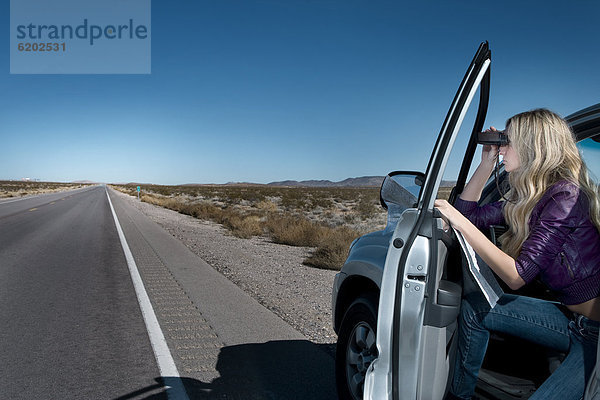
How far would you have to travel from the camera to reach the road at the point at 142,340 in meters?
3.75

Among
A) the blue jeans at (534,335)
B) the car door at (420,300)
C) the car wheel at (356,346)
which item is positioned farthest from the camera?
the car wheel at (356,346)

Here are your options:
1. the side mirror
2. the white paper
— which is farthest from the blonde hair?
the side mirror

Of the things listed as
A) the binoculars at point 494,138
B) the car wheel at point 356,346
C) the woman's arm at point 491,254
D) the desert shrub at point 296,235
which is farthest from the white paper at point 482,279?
the desert shrub at point 296,235

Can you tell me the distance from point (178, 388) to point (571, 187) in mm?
3034

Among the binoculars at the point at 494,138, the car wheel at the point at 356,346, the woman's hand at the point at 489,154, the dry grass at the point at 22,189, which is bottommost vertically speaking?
the dry grass at the point at 22,189

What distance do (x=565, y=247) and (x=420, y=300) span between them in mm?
685

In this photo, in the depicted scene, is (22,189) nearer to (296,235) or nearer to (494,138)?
(296,235)

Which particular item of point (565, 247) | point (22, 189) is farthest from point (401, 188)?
point (22, 189)

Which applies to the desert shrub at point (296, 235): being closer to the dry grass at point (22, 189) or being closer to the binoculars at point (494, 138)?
the binoculars at point (494, 138)

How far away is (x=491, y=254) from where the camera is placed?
2.11 m

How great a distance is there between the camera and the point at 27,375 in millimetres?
3920

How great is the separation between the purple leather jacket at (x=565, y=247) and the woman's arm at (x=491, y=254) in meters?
0.04

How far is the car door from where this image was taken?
2.33 m

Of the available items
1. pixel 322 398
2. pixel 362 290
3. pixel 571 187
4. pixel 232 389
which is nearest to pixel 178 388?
pixel 232 389
